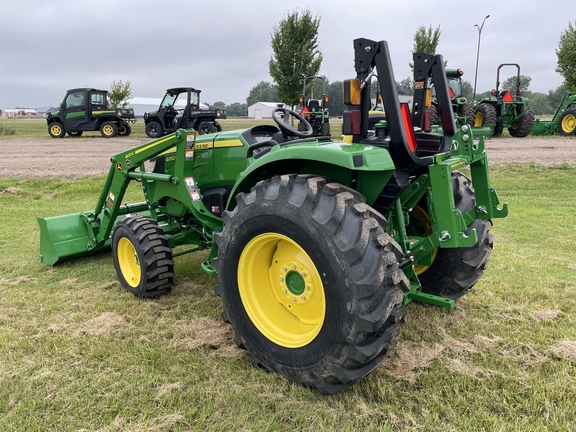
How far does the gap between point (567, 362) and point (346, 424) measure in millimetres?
1524

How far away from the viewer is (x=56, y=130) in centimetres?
2372

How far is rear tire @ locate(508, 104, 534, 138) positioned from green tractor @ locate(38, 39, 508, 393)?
16509mm

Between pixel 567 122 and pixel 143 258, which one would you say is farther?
pixel 567 122

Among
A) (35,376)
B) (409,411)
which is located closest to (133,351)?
(35,376)

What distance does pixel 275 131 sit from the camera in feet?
14.3

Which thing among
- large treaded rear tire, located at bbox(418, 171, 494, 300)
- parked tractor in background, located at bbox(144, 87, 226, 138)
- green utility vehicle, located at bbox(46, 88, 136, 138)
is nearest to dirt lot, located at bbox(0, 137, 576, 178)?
parked tractor in background, located at bbox(144, 87, 226, 138)

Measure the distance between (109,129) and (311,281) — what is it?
900 inches

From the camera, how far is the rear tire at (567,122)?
17109 mm

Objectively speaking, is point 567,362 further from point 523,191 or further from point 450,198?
point 523,191

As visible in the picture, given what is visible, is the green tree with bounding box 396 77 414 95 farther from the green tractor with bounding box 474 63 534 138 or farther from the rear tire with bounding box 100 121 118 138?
the rear tire with bounding box 100 121 118 138

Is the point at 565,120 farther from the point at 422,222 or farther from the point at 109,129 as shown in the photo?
the point at 109,129

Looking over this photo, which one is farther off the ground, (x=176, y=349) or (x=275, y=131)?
(x=275, y=131)

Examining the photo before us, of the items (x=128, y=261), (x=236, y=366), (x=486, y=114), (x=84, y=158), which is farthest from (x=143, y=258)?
(x=486, y=114)

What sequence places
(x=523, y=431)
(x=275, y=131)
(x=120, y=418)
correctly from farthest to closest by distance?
(x=275, y=131) < (x=120, y=418) < (x=523, y=431)
